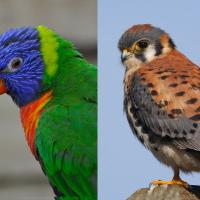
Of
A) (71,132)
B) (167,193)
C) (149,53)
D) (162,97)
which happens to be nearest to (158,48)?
(149,53)

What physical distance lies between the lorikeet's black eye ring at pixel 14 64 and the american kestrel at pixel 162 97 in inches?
9.8

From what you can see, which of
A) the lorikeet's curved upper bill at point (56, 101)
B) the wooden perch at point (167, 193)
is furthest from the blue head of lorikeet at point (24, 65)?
the wooden perch at point (167, 193)

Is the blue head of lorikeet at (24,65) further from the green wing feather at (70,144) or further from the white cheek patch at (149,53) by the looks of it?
the white cheek patch at (149,53)

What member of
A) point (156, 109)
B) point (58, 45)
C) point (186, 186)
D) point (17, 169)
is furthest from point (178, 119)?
point (17, 169)

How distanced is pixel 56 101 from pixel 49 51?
0.44 feet

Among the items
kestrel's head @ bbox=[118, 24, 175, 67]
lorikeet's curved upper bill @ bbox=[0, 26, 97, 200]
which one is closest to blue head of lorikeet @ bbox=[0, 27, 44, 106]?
lorikeet's curved upper bill @ bbox=[0, 26, 97, 200]

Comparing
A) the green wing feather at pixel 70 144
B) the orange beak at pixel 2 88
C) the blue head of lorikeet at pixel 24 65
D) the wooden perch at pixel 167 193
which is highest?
the blue head of lorikeet at pixel 24 65

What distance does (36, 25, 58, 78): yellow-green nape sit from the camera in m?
1.83

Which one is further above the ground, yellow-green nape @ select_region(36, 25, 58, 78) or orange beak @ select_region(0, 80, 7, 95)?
yellow-green nape @ select_region(36, 25, 58, 78)

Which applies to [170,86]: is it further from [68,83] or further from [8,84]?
[8,84]

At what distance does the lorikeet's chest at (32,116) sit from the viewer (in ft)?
5.91

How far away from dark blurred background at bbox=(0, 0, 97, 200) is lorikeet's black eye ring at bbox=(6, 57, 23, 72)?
13cm

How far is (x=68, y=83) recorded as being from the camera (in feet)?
5.87

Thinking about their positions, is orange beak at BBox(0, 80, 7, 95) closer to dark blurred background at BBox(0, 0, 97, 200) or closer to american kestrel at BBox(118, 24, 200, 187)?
dark blurred background at BBox(0, 0, 97, 200)
